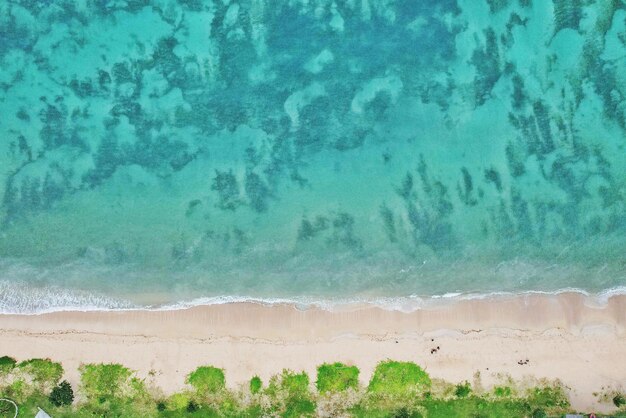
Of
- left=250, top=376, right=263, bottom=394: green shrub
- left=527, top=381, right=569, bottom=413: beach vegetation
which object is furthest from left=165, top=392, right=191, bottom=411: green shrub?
left=527, top=381, right=569, bottom=413: beach vegetation

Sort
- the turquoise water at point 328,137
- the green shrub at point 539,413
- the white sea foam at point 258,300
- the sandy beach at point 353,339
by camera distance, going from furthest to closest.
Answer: the turquoise water at point 328,137
the white sea foam at point 258,300
the sandy beach at point 353,339
the green shrub at point 539,413

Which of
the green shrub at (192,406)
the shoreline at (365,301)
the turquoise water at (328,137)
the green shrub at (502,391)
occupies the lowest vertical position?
the green shrub at (192,406)

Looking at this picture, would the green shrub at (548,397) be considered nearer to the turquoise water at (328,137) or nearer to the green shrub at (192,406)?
the turquoise water at (328,137)

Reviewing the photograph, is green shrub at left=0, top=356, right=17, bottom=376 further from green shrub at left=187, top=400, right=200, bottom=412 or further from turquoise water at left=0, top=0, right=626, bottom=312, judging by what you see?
green shrub at left=187, top=400, right=200, bottom=412

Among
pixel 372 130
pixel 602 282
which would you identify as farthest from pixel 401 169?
pixel 602 282

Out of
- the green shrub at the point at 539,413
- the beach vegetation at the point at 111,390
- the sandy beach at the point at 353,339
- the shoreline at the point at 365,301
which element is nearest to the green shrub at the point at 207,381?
the sandy beach at the point at 353,339

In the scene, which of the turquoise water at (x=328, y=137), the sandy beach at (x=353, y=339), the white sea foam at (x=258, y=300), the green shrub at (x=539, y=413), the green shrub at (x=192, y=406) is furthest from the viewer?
the turquoise water at (x=328, y=137)
